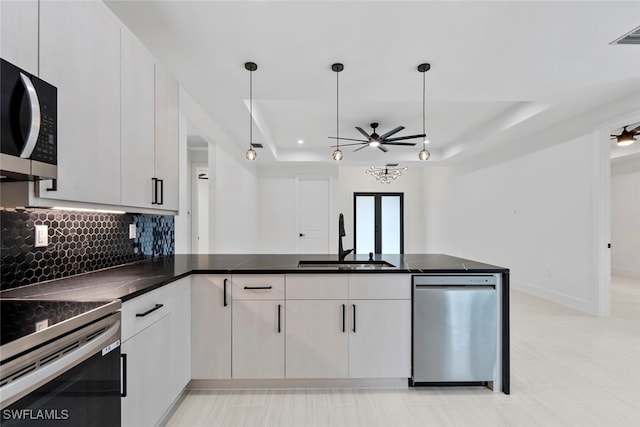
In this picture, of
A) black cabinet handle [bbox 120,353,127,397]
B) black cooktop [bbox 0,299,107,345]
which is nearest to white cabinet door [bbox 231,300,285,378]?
black cabinet handle [bbox 120,353,127,397]

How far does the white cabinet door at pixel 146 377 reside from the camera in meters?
1.35

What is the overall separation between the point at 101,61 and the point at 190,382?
2.02m

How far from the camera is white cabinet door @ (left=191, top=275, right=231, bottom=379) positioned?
202 centimetres

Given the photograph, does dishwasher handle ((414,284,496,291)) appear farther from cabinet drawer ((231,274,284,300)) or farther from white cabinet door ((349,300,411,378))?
cabinet drawer ((231,274,284,300))

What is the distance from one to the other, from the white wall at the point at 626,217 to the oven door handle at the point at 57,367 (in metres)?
9.03

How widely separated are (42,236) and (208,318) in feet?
3.33

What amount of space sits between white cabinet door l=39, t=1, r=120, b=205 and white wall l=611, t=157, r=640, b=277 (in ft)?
29.5

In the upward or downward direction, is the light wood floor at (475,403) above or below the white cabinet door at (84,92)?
below

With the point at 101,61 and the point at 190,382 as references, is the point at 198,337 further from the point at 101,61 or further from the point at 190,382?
the point at 101,61

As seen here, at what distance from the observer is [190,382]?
6.87 ft

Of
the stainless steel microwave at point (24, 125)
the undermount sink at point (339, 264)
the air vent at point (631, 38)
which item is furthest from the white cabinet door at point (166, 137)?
the air vent at point (631, 38)

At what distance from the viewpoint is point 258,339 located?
80.4 inches

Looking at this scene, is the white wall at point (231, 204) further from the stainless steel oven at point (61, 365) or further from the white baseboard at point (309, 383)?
the stainless steel oven at point (61, 365)

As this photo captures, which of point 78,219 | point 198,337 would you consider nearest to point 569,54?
point 198,337
